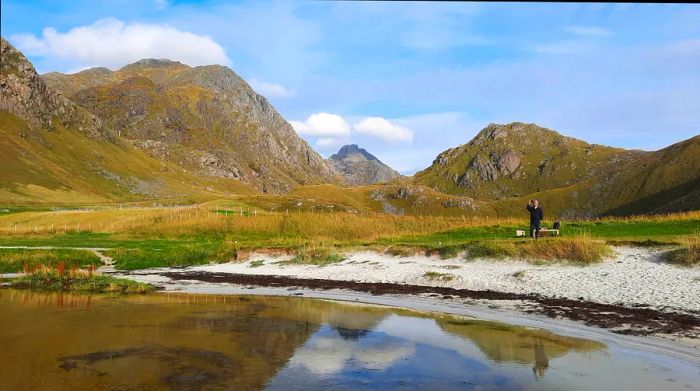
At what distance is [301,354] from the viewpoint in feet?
48.3

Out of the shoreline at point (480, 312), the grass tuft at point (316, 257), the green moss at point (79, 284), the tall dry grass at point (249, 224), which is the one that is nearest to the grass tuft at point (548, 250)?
the shoreline at point (480, 312)

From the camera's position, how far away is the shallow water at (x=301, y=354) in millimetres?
12188

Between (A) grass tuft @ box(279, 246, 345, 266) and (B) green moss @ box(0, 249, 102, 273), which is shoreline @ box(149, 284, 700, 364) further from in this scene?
(B) green moss @ box(0, 249, 102, 273)

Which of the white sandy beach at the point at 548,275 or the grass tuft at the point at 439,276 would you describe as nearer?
the white sandy beach at the point at 548,275

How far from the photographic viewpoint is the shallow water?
12188 mm

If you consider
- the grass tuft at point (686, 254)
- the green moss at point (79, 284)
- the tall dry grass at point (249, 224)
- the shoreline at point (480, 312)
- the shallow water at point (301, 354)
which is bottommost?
the shallow water at point (301, 354)

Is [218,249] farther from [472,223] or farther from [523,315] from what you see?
[523,315]

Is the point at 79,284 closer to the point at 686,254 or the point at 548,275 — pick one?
the point at 548,275

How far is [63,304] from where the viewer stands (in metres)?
23.4

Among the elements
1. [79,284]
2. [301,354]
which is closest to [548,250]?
[301,354]

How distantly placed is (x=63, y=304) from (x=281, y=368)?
14.9m

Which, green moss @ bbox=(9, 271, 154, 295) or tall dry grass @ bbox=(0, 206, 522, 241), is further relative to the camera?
tall dry grass @ bbox=(0, 206, 522, 241)

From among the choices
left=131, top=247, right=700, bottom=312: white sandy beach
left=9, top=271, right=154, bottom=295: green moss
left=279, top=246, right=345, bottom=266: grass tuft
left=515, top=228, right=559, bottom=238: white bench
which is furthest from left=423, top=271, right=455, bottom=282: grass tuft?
left=9, top=271, right=154, bottom=295: green moss

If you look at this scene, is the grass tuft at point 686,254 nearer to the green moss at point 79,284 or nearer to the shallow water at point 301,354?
the shallow water at point 301,354
